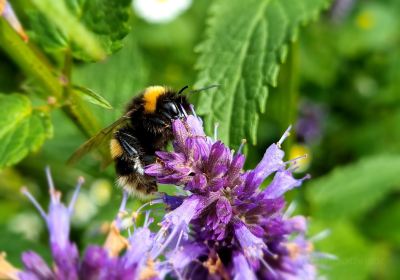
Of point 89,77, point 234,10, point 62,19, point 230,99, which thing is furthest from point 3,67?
point 62,19

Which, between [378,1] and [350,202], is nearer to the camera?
[350,202]

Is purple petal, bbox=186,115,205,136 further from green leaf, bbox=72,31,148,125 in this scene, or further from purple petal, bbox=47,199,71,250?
green leaf, bbox=72,31,148,125

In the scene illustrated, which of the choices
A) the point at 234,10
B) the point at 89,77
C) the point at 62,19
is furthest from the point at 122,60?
the point at 62,19

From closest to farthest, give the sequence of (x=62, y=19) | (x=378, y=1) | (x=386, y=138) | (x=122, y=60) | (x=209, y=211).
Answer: (x=62, y=19)
(x=209, y=211)
(x=122, y=60)
(x=386, y=138)
(x=378, y=1)

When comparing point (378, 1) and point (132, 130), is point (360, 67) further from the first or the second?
point (132, 130)

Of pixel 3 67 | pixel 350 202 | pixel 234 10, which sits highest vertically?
pixel 3 67

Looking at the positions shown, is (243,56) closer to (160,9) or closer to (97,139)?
(97,139)

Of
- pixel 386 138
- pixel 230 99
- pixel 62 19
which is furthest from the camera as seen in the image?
pixel 386 138

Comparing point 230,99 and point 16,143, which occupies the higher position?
point 16,143
